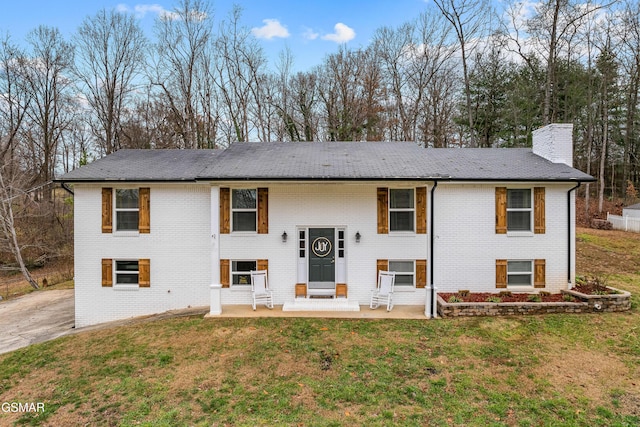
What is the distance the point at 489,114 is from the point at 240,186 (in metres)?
21.0

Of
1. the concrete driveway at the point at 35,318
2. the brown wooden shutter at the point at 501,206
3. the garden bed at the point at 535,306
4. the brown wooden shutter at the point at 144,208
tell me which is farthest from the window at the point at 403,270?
the concrete driveway at the point at 35,318

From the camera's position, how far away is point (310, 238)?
359 inches

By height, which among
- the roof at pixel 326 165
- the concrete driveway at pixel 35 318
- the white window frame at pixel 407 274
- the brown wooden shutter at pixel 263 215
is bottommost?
the concrete driveway at pixel 35 318

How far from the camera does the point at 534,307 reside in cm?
793

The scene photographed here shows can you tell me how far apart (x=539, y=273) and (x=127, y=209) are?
12.7 meters

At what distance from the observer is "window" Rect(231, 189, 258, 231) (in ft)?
30.0

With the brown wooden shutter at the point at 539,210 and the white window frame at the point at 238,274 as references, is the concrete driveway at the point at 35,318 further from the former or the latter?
the brown wooden shutter at the point at 539,210

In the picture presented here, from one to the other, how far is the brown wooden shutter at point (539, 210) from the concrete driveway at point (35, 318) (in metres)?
14.1

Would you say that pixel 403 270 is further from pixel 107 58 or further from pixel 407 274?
pixel 107 58

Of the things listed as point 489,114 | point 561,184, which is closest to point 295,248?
point 561,184

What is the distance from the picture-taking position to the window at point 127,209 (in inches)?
359

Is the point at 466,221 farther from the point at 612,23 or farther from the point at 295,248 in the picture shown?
the point at 612,23

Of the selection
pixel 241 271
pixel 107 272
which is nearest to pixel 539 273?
pixel 241 271

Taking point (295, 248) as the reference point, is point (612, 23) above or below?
above
